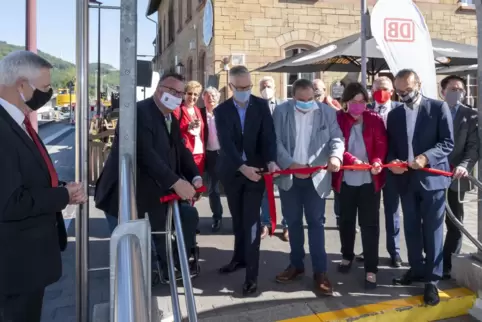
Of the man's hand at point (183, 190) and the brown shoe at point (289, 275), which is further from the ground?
the man's hand at point (183, 190)

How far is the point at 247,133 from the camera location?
14.0ft

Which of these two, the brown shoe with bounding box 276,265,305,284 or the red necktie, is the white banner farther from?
the red necktie

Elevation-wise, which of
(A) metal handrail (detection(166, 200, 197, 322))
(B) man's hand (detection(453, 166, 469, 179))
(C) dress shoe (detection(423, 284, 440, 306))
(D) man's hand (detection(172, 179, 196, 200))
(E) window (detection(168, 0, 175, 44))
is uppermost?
(E) window (detection(168, 0, 175, 44))

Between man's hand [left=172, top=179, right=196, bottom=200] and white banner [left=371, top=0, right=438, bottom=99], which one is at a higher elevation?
white banner [left=371, top=0, right=438, bottom=99]

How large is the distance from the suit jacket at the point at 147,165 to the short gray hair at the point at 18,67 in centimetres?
104

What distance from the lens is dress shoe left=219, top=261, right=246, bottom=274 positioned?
464 centimetres

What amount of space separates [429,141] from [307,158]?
1.06 m

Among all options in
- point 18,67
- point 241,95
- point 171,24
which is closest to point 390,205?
point 241,95

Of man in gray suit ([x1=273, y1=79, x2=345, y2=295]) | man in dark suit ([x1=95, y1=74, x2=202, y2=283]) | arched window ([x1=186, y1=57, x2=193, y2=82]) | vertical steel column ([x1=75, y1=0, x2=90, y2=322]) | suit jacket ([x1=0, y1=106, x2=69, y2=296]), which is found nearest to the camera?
suit jacket ([x1=0, y1=106, x2=69, y2=296])

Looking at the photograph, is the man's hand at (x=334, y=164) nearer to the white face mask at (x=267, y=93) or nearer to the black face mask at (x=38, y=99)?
the white face mask at (x=267, y=93)

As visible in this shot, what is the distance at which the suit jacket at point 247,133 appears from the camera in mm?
4254

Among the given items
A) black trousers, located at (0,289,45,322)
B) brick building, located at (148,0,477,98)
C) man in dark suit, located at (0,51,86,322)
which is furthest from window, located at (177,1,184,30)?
black trousers, located at (0,289,45,322)

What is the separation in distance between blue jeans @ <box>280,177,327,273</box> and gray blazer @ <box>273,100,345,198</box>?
11 cm

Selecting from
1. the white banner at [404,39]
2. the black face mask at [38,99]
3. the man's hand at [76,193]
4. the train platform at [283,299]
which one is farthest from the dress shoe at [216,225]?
the black face mask at [38,99]
